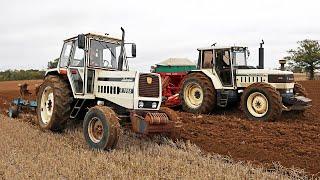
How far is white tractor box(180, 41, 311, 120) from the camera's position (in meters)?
11.0

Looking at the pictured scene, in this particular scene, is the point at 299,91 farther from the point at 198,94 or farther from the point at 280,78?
the point at 198,94

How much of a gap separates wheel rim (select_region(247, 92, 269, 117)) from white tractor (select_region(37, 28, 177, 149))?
3459mm

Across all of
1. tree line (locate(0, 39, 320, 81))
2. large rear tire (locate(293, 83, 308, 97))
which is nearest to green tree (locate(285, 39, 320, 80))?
tree line (locate(0, 39, 320, 81))

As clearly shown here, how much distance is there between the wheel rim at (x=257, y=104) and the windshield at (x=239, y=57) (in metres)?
1.52

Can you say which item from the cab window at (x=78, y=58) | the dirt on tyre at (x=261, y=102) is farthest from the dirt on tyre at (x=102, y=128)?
the dirt on tyre at (x=261, y=102)

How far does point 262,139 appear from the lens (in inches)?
328

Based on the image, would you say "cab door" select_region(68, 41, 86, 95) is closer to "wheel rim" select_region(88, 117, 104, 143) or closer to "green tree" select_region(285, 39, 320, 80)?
"wheel rim" select_region(88, 117, 104, 143)

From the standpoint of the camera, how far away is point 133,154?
24.0ft

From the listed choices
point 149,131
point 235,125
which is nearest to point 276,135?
point 235,125

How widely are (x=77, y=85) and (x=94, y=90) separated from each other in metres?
0.46

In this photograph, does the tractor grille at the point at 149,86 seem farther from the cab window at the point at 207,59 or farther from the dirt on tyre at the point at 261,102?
the cab window at the point at 207,59

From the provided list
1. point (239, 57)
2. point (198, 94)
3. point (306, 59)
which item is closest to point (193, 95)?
point (198, 94)

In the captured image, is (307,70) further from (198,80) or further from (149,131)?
(149,131)

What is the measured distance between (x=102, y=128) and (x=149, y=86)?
125 centimetres
